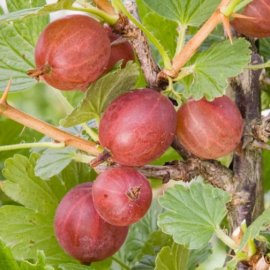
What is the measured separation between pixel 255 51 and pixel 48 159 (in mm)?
282

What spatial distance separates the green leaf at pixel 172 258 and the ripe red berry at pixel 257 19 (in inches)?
10.0

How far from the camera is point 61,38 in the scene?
2.22 feet

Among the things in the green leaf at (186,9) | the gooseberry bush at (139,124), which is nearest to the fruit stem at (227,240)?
the gooseberry bush at (139,124)

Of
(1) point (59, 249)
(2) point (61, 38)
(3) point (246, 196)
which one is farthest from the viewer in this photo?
(1) point (59, 249)

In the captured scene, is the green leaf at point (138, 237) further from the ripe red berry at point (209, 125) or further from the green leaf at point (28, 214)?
the ripe red berry at point (209, 125)

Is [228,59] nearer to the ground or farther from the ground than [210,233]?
farther from the ground

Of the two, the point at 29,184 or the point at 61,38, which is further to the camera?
the point at 29,184

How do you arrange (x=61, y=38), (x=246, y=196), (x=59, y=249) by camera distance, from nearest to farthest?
(x=61, y=38) → (x=246, y=196) → (x=59, y=249)

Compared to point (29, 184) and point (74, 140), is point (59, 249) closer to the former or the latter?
point (29, 184)

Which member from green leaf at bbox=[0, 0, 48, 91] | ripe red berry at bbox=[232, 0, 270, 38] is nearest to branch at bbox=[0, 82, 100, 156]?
green leaf at bbox=[0, 0, 48, 91]

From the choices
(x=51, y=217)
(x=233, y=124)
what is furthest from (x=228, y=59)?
(x=51, y=217)

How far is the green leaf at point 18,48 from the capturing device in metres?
0.83

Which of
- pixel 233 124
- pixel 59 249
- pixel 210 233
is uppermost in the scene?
pixel 233 124

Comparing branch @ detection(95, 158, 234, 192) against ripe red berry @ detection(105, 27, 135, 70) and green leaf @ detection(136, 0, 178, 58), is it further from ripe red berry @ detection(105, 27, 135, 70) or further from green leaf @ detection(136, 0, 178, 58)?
green leaf @ detection(136, 0, 178, 58)
